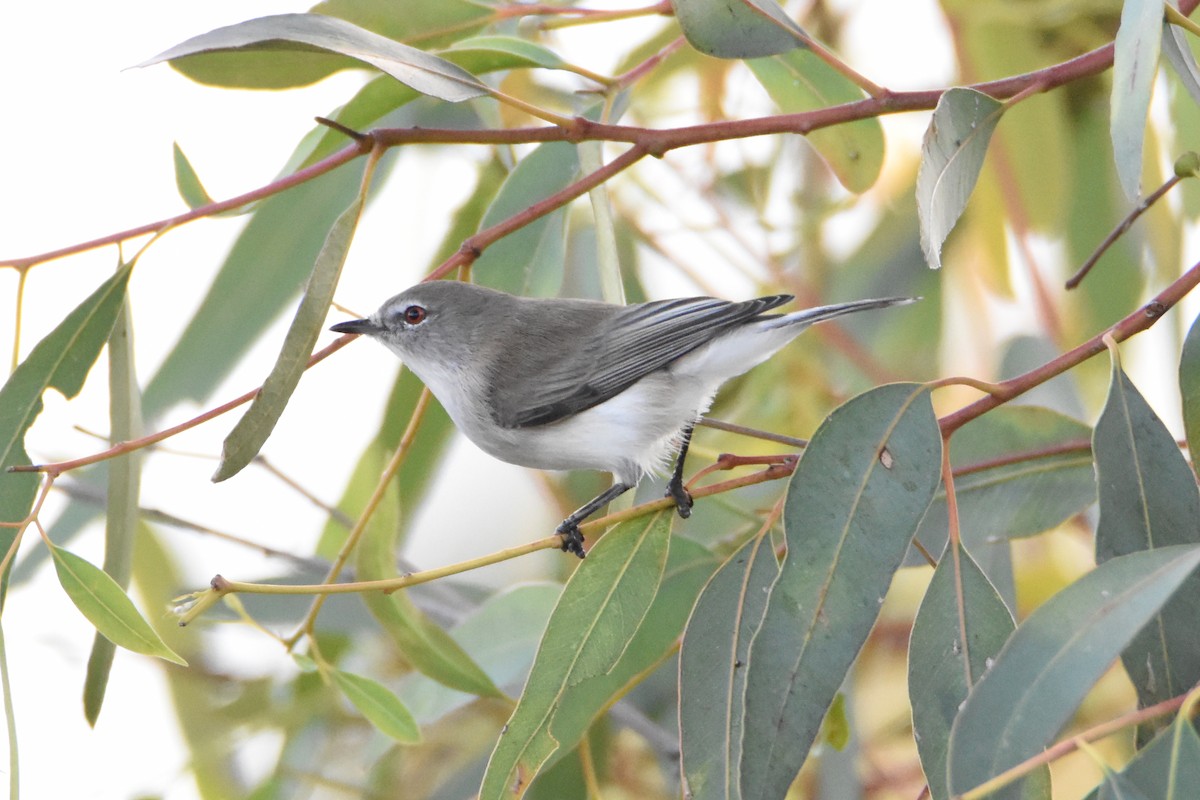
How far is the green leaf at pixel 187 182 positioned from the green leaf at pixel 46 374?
0.16 m

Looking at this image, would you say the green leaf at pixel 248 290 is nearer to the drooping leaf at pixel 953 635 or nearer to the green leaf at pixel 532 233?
the green leaf at pixel 532 233

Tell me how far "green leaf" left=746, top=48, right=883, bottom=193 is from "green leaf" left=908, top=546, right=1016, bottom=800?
81cm

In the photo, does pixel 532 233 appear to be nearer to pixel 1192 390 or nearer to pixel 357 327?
pixel 357 327

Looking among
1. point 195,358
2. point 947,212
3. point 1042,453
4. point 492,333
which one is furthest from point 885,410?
point 195,358

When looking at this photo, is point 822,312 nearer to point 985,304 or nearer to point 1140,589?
point 1140,589

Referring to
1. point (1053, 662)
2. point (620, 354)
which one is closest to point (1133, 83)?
point (1053, 662)

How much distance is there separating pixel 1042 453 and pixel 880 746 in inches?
46.2

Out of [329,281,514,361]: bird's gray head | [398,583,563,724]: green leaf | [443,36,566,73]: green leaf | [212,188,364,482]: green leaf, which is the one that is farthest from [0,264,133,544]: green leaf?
[398,583,563,724]: green leaf

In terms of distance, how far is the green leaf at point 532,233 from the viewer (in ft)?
6.15

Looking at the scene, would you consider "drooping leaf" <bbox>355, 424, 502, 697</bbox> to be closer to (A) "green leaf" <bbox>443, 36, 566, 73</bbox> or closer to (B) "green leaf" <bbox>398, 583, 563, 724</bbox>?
(B) "green leaf" <bbox>398, 583, 563, 724</bbox>

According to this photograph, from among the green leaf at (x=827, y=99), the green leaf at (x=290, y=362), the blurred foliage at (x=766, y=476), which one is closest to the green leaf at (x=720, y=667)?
the blurred foliage at (x=766, y=476)

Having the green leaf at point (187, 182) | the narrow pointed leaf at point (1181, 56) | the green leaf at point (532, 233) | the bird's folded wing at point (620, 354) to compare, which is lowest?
the bird's folded wing at point (620, 354)

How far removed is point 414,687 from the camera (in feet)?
6.94

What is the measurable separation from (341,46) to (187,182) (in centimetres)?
45
